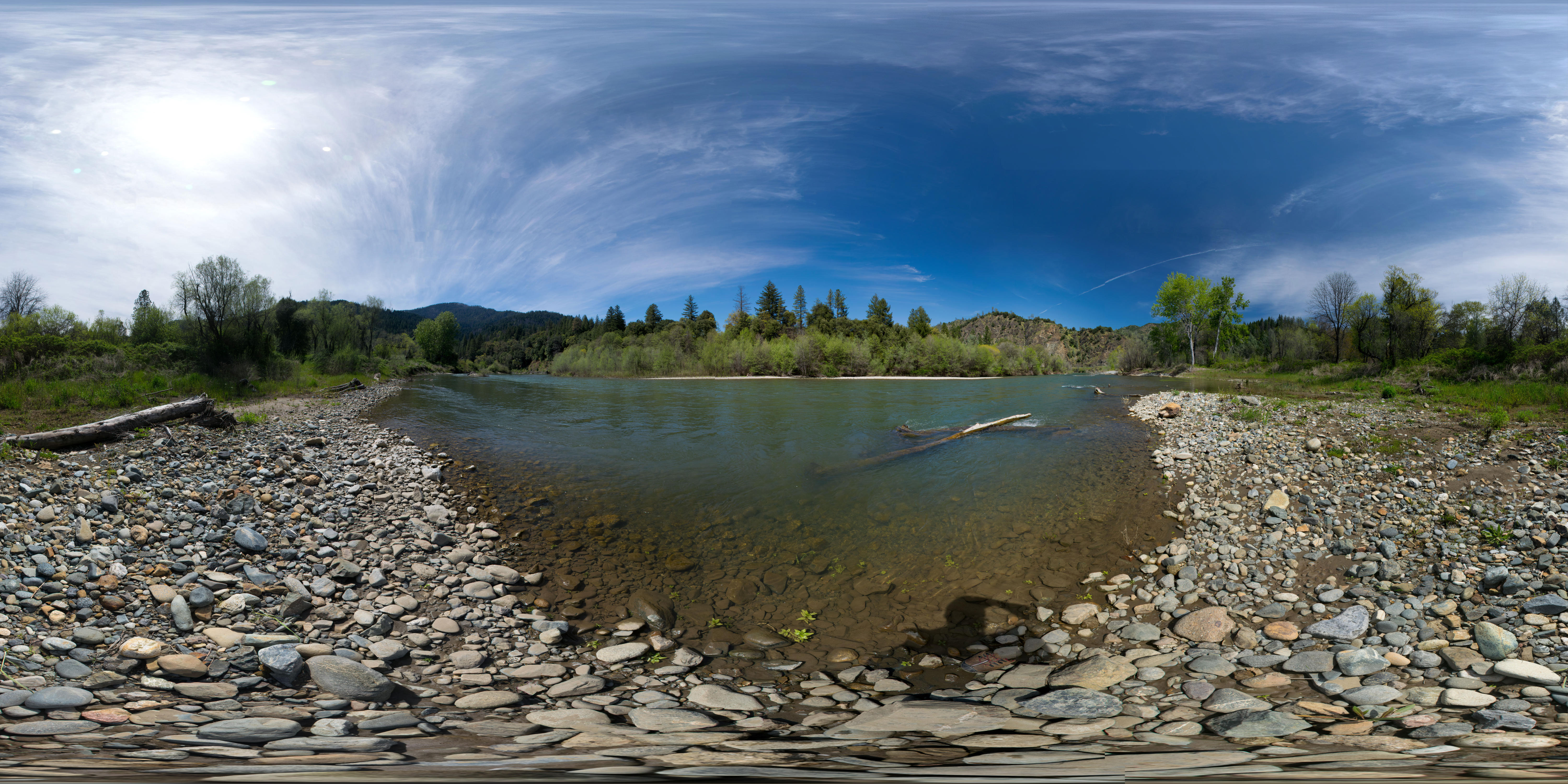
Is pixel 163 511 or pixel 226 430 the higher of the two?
pixel 226 430

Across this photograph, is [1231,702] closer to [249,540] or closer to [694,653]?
[694,653]

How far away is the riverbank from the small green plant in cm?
11

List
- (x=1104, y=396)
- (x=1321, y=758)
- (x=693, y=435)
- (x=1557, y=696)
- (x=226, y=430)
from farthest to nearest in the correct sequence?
(x=1104, y=396) → (x=693, y=435) → (x=226, y=430) → (x=1557, y=696) → (x=1321, y=758)

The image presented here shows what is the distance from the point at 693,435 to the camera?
13656 mm

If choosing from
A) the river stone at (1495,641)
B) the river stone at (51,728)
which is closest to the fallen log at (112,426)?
the river stone at (51,728)

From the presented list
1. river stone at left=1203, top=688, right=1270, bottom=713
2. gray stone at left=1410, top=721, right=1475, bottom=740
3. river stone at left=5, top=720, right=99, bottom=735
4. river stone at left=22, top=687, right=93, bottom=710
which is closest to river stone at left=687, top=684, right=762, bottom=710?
river stone at left=1203, top=688, right=1270, bottom=713

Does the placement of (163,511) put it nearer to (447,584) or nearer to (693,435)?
(447,584)

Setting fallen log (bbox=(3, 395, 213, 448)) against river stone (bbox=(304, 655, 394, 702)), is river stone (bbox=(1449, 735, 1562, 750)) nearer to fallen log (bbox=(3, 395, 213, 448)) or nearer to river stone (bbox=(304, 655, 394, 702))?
river stone (bbox=(304, 655, 394, 702))

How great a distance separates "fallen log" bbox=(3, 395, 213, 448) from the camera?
5965 mm

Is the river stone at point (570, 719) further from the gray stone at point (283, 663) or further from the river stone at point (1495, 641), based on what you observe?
the river stone at point (1495, 641)

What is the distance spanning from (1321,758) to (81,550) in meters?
7.98

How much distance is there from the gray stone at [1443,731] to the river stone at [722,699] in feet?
10.3

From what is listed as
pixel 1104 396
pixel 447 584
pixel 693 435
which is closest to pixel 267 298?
pixel 693 435

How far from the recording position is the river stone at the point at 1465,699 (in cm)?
254
